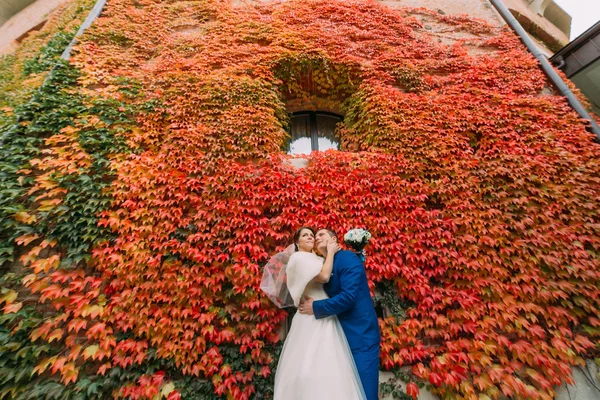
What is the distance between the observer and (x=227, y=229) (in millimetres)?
4102

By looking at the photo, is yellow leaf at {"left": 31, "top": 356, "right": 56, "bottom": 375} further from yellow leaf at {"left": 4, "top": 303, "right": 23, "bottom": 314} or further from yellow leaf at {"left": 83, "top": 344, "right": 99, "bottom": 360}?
yellow leaf at {"left": 4, "top": 303, "right": 23, "bottom": 314}

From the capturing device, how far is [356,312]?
8.39 ft

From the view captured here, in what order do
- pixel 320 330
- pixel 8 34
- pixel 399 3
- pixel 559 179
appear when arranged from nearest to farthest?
1. pixel 320 330
2. pixel 559 179
3. pixel 399 3
4. pixel 8 34

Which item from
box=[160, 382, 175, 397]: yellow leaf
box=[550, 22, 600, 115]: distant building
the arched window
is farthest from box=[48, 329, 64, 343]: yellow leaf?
box=[550, 22, 600, 115]: distant building

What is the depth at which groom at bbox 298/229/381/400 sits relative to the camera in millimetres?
2379

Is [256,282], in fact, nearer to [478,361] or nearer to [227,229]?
[227,229]

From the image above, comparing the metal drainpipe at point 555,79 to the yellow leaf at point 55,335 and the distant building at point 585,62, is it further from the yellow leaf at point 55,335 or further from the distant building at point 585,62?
the yellow leaf at point 55,335

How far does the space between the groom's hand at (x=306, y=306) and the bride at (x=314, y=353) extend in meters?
0.04

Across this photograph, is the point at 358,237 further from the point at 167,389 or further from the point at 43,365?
the point at 43,365

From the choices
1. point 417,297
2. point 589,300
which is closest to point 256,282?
point 417,297

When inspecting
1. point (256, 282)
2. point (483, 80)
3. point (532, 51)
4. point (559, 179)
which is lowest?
point (256, 282)

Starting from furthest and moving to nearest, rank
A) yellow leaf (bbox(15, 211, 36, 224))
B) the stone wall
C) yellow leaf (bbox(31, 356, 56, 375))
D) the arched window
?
the stone wall → the arched window → yellow leaf (bbox(15, 211, 36, 224)) → yellow leaf (bbox(31, 356, 56, 375))

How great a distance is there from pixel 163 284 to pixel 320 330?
2.39 meters

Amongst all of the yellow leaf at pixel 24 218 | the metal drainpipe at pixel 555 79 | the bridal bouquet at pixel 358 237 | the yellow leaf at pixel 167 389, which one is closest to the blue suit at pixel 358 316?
the bridal bouquet at pixel 358 237
